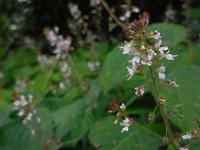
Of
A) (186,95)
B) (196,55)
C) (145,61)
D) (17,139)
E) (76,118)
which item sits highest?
Result: (145,61)

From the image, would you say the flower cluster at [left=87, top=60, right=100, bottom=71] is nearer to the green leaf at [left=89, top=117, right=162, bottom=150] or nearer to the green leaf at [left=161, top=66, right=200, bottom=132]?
the green leaf at [left=89, top=117, right=162, bottom=150]

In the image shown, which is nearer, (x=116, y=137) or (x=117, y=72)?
(x=116, y=137)

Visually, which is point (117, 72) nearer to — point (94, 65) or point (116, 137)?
point (116, 137)

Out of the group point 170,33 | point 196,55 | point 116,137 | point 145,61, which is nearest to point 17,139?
point 116,137

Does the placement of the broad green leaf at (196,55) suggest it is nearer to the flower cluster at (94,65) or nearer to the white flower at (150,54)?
the flower cluster at (94,65)

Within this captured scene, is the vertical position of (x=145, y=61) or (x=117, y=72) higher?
(x=145, y=61)

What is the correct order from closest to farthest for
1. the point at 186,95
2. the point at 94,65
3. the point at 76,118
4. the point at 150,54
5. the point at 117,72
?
the point at 150,54
the point at 186,95
the point at 117,72
the point at 76,118
the point at 94,65

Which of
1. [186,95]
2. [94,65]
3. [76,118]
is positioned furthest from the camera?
[94,65]

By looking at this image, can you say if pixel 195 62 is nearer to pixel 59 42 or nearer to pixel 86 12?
pixel 59 42
